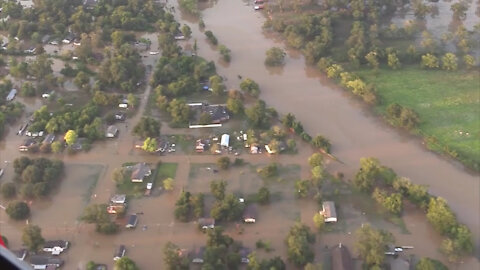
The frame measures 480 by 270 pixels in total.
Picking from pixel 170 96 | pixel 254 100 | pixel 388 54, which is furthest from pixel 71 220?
pixel 388 54

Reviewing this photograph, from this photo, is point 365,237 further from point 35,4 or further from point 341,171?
point 35,4

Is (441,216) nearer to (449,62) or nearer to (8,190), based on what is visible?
(449,62)

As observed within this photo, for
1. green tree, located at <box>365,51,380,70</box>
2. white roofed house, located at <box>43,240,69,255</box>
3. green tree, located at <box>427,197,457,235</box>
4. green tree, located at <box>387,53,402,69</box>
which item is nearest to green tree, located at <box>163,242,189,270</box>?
white roofed house, located at <box>43,240,69,255</box>

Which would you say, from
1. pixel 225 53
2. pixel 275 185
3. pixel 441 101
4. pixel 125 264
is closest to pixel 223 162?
pixel 275 185

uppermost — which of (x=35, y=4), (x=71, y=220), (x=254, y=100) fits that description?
(x=35, y=4)

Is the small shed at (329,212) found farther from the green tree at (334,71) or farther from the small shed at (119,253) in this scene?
the green tree at (334,71)

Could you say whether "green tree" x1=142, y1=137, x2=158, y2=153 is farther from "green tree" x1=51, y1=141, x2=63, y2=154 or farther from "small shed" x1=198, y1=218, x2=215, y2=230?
"small shed" x1=198, y1=218, x2=215, y2=230
